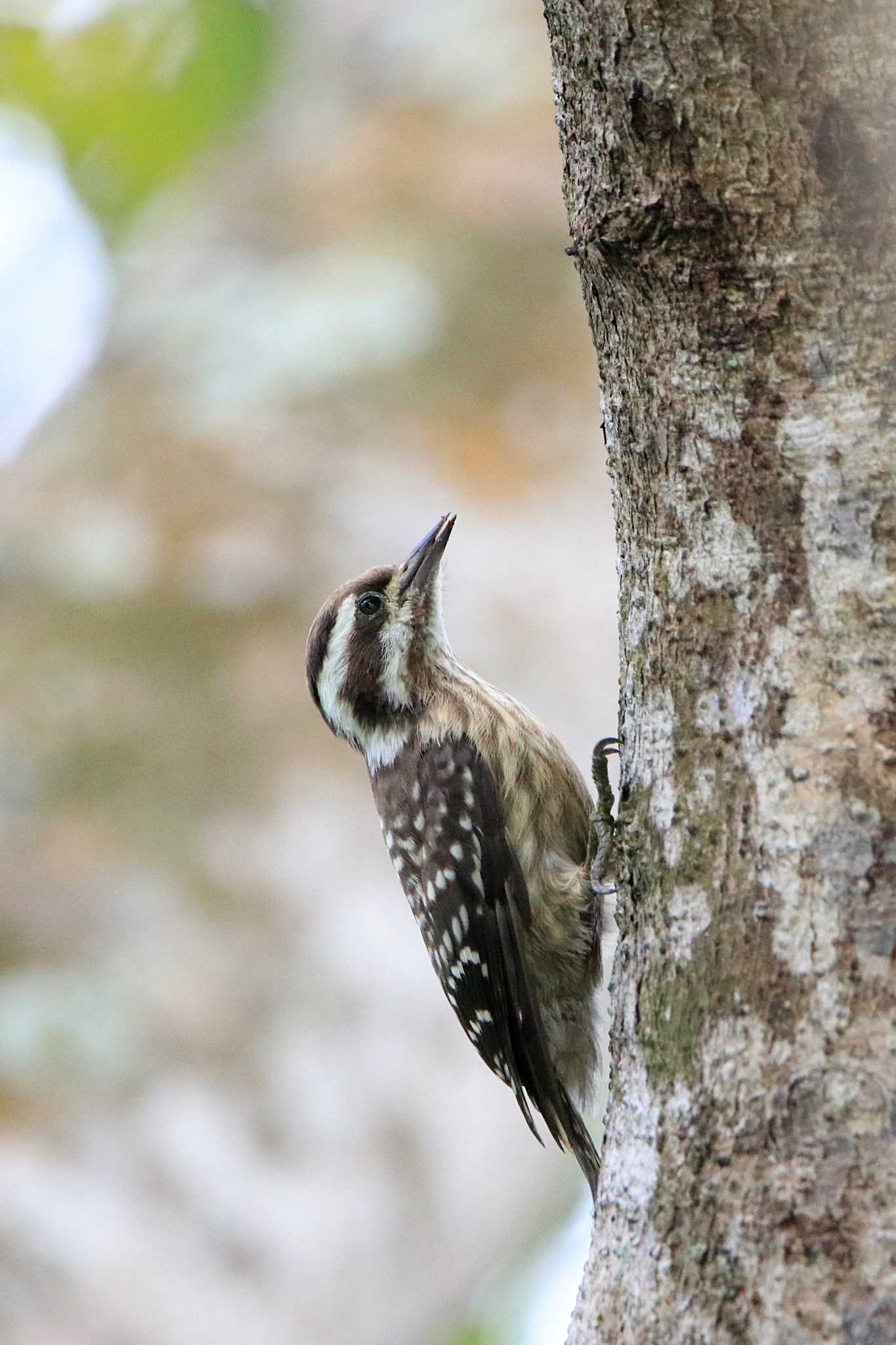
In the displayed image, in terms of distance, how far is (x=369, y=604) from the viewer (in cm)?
424

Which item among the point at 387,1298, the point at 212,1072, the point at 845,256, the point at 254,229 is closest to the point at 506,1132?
the point at 387,1298

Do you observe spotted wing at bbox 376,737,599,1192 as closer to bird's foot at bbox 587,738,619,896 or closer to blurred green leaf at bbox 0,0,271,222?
bird's foot at bbox 587,738,619,896

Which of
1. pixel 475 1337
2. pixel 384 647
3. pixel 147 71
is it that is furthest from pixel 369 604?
pixel 475 1337

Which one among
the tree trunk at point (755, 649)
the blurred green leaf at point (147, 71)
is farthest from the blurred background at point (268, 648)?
the tree trunk at point (755, 649)

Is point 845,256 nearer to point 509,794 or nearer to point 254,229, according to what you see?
point 509,794

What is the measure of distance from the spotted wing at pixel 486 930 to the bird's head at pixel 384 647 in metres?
0.32

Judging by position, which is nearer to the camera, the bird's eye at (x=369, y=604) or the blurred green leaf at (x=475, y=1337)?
the bird's eye at (x=369, y=604)

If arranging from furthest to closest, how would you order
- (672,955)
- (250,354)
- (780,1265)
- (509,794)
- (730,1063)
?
(250,354), (509,794), (672,955), (730,1063), (780,1265)

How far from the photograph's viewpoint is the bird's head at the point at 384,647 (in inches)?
165

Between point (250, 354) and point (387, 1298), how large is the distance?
11.4ft

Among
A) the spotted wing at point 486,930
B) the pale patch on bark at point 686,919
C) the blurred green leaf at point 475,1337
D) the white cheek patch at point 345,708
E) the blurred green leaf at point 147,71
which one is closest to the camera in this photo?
the pale patch on bark at point 686,919

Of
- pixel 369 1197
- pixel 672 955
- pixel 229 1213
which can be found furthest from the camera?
pixel 369 1197

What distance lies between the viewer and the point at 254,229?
21.1 ft

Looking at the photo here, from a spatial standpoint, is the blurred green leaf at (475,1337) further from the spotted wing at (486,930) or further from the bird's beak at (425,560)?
the bird's beak at (425,560)
